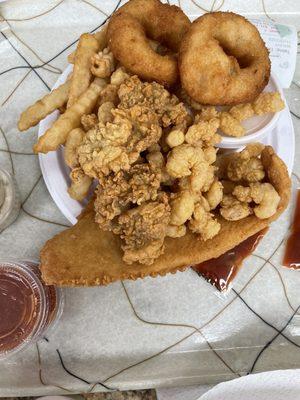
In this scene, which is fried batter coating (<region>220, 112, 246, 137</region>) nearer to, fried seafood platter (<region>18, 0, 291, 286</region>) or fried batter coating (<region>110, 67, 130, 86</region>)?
fried seafood platter (<region>18, 0, 291, 286</region>)

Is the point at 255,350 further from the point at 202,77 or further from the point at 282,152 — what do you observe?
the point at 202,77

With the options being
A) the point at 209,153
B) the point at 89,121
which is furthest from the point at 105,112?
the point at 209,153

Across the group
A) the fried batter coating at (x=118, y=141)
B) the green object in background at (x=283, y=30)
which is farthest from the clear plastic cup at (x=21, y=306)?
the green object in background at (x=283, y=30)

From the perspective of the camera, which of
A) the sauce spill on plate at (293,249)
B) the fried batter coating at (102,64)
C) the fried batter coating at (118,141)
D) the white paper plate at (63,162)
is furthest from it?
the sauce spill on plate at (293,249)

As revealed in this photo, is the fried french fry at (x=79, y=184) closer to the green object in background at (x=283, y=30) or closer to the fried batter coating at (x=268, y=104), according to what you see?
the fried batter coating at (x=268, y=104)

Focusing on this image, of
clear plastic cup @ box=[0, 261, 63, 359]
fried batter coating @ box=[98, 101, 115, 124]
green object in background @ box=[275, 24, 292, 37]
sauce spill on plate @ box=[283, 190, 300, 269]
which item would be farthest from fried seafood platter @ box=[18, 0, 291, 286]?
green object in background @ box=[275, 24, 292, 37]

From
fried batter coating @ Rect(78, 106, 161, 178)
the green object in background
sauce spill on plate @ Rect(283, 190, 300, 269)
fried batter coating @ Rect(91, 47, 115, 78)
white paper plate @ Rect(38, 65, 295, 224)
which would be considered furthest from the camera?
the green object in background

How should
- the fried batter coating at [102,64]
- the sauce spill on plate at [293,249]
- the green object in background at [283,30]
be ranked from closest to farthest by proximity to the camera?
the fried batter coating at [102,64], the sauce spill on plate at [293,249], the green object in background at [283,30]
